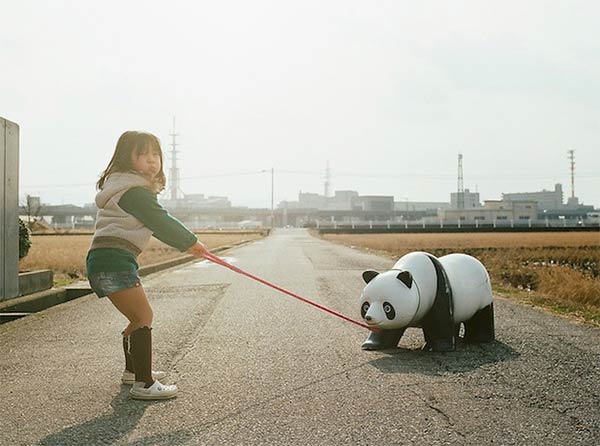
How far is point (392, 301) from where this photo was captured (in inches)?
210

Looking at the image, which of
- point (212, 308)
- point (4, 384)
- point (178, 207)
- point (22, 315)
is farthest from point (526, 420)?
point (178, 207)

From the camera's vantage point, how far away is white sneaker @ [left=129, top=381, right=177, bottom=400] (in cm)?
406

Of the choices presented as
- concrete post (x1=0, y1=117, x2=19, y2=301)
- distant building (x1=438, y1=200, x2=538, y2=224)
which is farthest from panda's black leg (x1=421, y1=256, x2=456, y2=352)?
distant building (x1=438, y1=200, x2=538, y2=224)

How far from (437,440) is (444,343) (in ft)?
7.79

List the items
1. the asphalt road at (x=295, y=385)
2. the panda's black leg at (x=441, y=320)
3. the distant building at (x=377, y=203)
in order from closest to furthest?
the asphalt road at (x=295, y=385) < the panda's black leg at (x=441, y=320) < the distant building at (x=377, y=203)

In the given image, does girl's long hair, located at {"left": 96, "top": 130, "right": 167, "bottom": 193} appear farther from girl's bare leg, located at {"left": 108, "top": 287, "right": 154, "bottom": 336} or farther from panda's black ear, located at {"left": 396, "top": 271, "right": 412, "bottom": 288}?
panda's black ear, located at {"left": 396, "top": 271, "right": 412, "bottom": 288}

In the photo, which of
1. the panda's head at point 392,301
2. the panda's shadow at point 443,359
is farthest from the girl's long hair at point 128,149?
the panda's shadow at point 443,359

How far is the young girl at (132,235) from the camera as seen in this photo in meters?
4.11

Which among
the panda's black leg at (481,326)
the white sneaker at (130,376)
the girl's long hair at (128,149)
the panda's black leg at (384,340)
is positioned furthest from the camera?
the panda's black leg at (481,326)

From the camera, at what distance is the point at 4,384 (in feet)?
14.9

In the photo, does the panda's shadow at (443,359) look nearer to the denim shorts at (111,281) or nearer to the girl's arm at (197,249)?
the girl's arm at (197,249)

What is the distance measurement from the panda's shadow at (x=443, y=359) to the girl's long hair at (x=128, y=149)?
234cm

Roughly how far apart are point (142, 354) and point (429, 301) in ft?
8.47

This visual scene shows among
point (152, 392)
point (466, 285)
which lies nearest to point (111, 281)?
point (152, 392)
